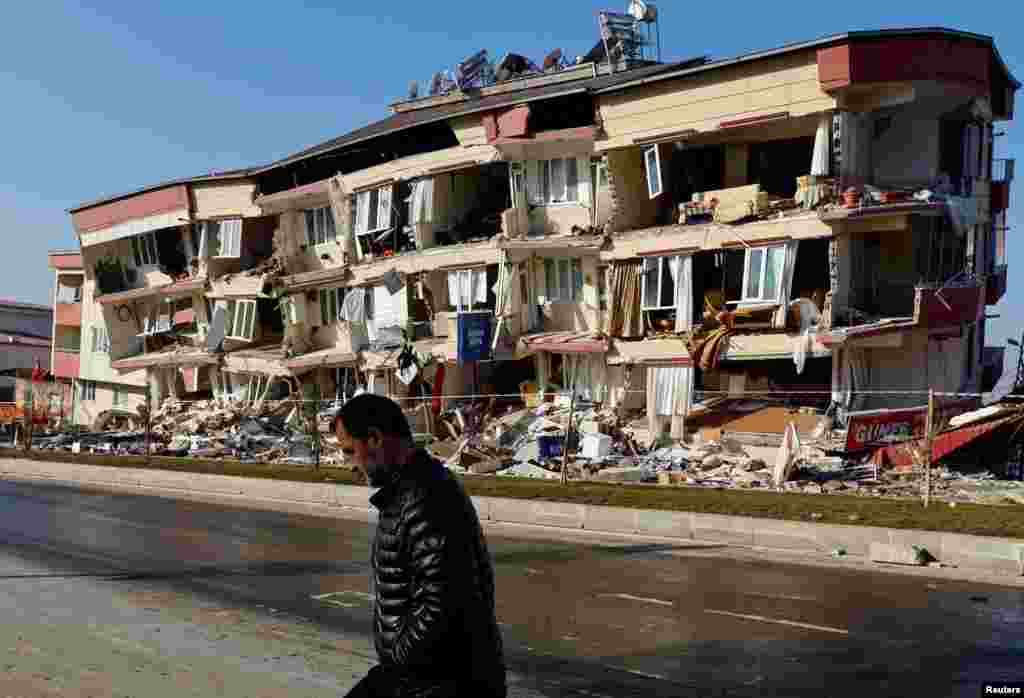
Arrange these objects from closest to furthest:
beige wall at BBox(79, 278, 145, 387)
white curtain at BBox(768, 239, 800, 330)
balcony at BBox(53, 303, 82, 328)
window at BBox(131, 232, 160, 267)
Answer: white curtain at BBox(768, 239, 800, 330) → window at BBox(131, 232, 160, 267) → beige wall at BBox(79, 278, 145, 387) → balcony at BBox(53, 303, 82, 328)

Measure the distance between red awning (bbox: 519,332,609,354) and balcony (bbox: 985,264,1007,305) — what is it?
11805mm

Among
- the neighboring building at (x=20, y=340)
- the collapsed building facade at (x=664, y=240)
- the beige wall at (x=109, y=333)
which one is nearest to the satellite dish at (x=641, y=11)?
the collapsed building facade at (x=664, y=240)

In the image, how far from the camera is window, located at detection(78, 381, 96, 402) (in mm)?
64125

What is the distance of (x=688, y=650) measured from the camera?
9.46 m

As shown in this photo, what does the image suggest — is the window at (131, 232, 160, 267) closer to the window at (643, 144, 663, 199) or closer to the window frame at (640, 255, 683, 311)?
the window frame at (640, 255, 683, 311)

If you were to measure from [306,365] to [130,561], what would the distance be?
31380 millimetres

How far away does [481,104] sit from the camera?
136 feet

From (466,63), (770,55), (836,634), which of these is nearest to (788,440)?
(770,55)

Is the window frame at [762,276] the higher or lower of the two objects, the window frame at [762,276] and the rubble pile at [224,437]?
the higher

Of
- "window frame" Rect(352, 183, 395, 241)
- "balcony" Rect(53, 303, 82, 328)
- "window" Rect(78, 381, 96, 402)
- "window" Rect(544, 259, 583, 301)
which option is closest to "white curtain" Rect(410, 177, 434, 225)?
"window frame" Rect(352, 183, 395, 241)

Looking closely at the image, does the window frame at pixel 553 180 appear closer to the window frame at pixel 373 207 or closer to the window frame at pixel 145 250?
the window frame at pixel 373 207

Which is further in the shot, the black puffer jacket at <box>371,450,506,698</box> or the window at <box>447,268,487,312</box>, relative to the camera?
the window at <box>447,268,487,312</box>

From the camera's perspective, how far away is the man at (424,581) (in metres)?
4.06

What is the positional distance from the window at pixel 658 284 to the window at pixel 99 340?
35.9 meters
